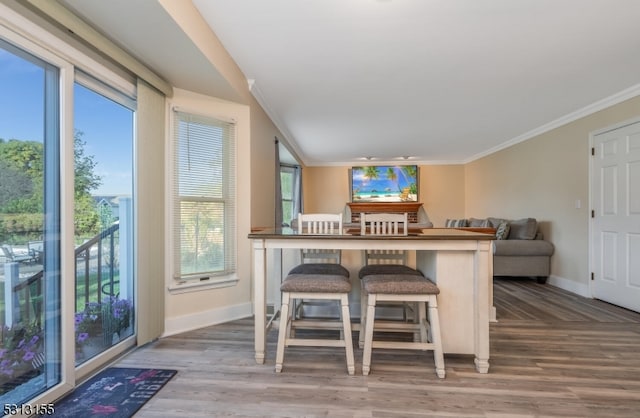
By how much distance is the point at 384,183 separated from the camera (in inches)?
305

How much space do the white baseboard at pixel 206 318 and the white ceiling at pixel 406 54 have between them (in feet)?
6.48

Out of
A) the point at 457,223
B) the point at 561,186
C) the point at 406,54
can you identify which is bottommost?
the point at 457,223

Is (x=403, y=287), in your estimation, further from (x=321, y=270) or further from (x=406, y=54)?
(x=406, y=54)

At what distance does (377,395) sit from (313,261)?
133 centimetres

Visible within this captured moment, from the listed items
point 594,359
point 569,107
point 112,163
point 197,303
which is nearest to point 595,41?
point 569,107

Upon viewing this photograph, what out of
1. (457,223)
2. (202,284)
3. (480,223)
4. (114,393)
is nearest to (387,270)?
(202,284)

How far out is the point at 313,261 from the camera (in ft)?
9.41

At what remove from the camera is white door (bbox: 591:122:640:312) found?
3.23 metres

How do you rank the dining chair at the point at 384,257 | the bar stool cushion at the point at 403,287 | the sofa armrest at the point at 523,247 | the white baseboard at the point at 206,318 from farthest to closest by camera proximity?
the sofa armrest at the point at 523,247, the white baseboard at the point at 206,318, the dining chair at the point at 384,257, the bar stool cushion at the point at 403,287

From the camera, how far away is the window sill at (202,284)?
2655 mm

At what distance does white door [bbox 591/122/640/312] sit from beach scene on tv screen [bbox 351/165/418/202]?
4.09 meters

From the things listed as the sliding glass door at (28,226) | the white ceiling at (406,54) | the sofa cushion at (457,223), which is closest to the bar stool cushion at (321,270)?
the sliding glass door at (28,226)

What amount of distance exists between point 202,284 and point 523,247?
432 cm

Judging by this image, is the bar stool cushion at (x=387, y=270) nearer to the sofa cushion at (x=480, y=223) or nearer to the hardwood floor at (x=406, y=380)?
the hardwood floor at (x=406, y=380)
